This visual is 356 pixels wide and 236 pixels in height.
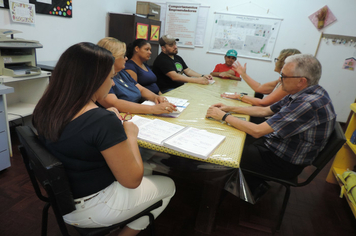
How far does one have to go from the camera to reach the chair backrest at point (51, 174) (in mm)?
765

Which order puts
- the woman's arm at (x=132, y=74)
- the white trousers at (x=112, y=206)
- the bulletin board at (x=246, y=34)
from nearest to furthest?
the white trousers at (x=112, y=206) → the woman's arm at (x=132, y=74) → the bulletin board at (x=246, y=34)

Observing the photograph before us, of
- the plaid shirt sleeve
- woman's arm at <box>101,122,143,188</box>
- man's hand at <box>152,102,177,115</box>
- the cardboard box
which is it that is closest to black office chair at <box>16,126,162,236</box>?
woman's arm at <box>101,122,143,188</box>

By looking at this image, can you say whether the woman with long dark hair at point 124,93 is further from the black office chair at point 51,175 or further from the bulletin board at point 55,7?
the bulletin board at point 55,7

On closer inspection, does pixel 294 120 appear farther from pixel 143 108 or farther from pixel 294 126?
pixel 143 108

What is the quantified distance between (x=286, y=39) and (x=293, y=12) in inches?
17.4

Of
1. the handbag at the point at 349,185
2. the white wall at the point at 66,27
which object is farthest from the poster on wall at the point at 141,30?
the handbag at the point at 349,185

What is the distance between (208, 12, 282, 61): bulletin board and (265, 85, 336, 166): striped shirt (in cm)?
314

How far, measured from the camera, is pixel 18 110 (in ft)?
7.66

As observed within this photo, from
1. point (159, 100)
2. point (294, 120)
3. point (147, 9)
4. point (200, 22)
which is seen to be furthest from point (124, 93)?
point (200, 22)

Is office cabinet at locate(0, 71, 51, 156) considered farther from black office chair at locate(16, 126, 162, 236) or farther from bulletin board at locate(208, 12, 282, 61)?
bulletin board at locate(208, 12, 282, 61)

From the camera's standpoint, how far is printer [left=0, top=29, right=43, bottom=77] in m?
1.96

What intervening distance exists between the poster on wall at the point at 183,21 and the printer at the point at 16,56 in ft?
9.33

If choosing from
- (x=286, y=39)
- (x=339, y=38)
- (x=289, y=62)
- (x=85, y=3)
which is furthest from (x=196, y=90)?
(x=339, y=38)

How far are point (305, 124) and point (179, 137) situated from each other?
2.38 feet
